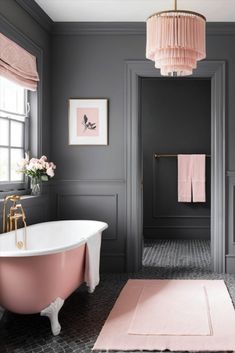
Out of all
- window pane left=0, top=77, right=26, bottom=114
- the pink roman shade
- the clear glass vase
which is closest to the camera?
the pink roman shade

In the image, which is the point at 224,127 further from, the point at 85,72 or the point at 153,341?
the point at 153,341

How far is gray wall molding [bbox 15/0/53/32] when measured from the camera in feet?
13.0

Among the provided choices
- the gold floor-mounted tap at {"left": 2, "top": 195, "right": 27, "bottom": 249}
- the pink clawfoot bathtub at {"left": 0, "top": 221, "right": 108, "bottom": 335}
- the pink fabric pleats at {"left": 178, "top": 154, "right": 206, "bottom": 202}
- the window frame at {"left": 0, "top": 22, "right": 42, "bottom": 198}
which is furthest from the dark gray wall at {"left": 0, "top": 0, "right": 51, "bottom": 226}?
the pink fabric pleats at {"left": 178, "top": 154, "right": 206, "bottom": 202}

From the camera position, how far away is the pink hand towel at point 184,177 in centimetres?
655

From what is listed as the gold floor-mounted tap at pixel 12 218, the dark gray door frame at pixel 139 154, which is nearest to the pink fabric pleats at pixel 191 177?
the dark gray door frame at pixel 139 154

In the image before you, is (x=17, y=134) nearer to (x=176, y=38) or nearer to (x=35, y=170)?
(x=35, y=170)

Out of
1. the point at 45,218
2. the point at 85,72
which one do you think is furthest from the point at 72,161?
the point at 85,72

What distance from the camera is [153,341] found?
2.75 m

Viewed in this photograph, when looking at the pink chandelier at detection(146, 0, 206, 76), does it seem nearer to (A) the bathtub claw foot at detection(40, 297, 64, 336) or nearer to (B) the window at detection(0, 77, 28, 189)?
(B) the window at detection(0, 77, 28, 189)

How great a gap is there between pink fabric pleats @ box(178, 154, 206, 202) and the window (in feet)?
9.53

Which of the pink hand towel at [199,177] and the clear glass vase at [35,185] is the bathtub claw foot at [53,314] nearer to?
the clear glass vase at [35,185]

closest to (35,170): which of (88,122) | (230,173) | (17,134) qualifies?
(17,134)

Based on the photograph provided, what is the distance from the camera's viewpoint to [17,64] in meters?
3.77

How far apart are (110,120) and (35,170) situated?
3.42 ft
